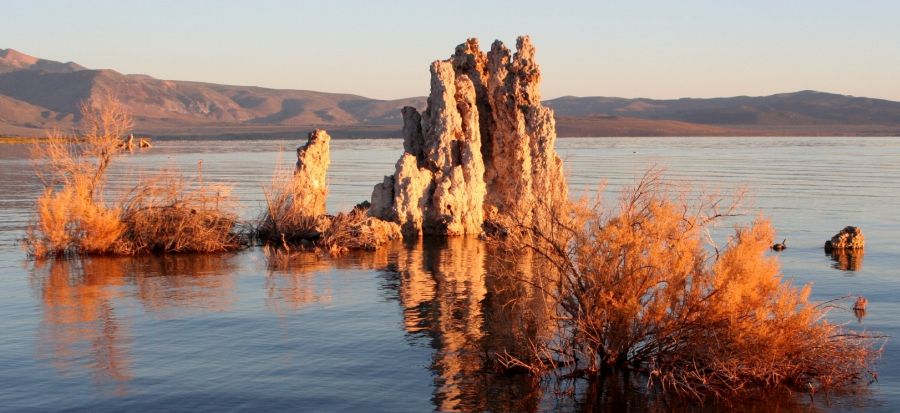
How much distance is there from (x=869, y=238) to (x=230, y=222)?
19.1 meters

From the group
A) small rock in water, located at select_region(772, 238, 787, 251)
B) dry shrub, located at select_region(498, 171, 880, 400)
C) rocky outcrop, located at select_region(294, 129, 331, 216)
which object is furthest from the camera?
rocky outcrop, located at select_region(294, 129, 331, 216)

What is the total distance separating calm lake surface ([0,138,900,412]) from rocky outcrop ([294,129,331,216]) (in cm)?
254

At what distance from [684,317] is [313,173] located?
18699mm

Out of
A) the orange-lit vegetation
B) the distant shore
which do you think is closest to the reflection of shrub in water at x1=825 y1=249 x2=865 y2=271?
the orange-lit vegetation

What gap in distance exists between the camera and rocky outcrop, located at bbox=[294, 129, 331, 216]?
30.5 m

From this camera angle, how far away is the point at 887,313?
19875 millimetres

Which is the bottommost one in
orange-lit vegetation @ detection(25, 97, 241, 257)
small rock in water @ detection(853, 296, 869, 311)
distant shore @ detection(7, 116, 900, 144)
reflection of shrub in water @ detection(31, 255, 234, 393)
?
distant shore @ detection(7, 116, 900, 144)

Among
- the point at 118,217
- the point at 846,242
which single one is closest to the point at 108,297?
the point at 118,217

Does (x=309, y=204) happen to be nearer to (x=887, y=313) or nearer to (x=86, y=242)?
(x=86, y=242)

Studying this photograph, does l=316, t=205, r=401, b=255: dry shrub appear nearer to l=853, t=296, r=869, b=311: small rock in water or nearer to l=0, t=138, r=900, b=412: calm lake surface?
l=0, t=138, r=900, b=412: calm lake surface

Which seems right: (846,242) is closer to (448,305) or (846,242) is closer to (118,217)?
(448,305)

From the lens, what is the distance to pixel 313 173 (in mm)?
31516

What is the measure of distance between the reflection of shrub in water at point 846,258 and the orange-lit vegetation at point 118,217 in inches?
641

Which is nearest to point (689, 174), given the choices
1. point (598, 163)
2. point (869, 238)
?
point (598, 163)
